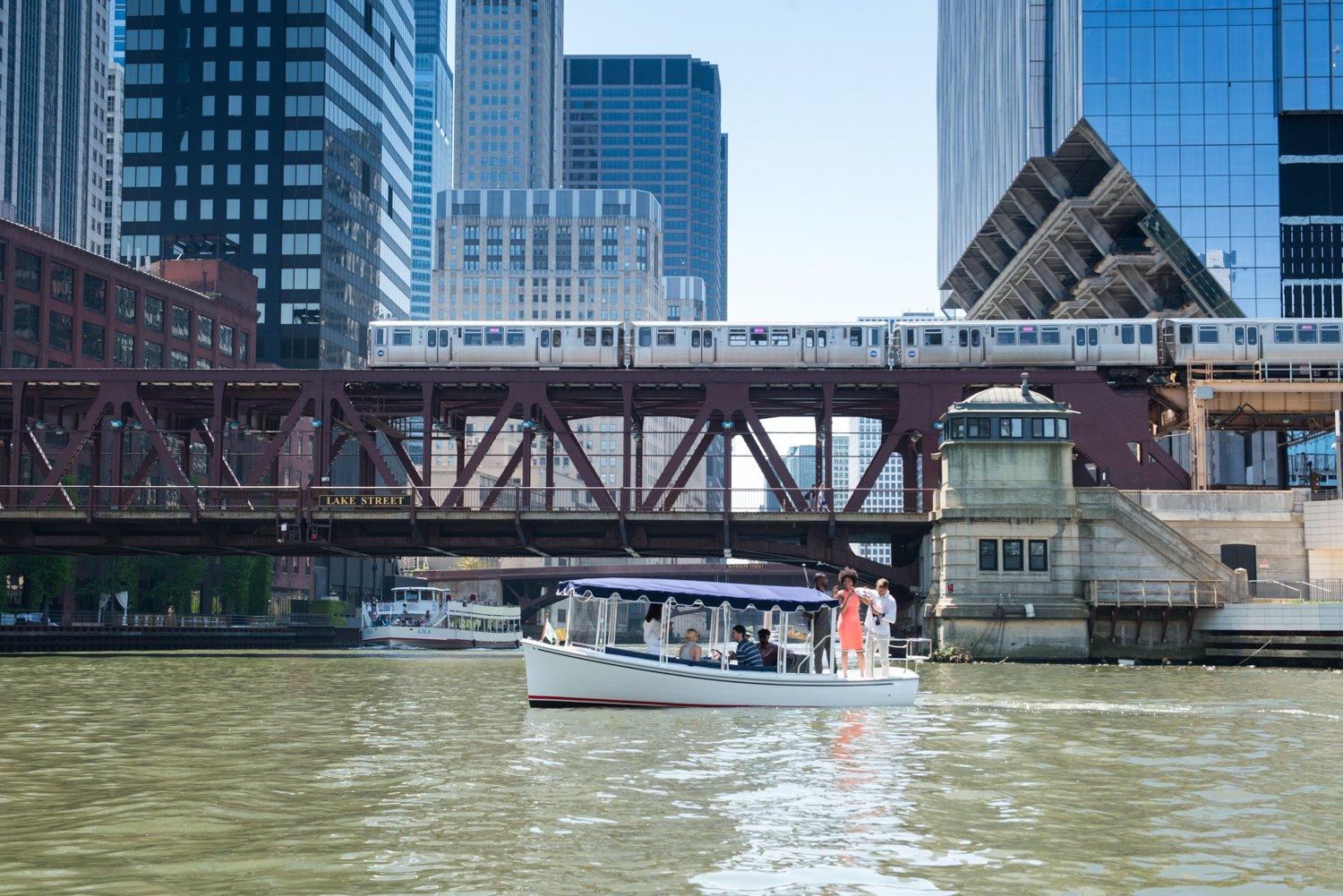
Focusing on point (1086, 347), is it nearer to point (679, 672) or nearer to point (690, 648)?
point (690, 648)

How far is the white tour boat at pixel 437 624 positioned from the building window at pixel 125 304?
111ft

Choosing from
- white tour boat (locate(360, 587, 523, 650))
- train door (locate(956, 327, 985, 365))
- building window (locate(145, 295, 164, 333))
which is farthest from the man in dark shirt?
building window (locate(145, 295, 164, 333))

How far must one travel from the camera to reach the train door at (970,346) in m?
84.2

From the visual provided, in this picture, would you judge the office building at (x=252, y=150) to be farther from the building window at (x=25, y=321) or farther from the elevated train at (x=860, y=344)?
the elevated train at (x=860, y=344)

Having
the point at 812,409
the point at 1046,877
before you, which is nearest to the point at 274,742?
the point at 1046,877

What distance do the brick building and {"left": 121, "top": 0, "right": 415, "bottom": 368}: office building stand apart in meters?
16.0

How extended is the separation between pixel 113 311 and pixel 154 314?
879 cm

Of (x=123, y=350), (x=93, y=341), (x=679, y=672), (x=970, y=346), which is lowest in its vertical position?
(x=679, y=672)

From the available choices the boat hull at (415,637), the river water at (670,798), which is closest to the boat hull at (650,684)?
the river water at (670,798)

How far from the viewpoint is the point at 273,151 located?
626ft

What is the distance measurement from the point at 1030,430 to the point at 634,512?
1846 centimetres

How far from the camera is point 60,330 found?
13262 cm

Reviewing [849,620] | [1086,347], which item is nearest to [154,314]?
[1086,347]

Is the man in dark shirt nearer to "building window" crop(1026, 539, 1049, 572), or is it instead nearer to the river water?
the river water
